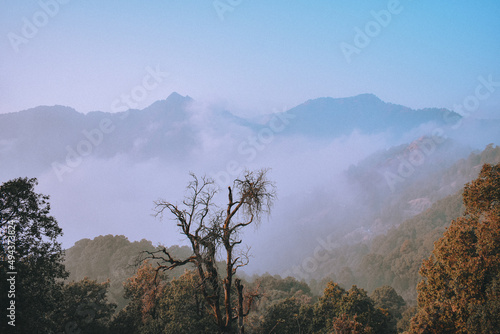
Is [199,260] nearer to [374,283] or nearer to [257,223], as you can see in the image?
[257,223]

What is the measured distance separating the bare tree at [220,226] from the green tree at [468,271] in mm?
9292

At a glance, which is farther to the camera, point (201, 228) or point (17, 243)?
point (17, 243)

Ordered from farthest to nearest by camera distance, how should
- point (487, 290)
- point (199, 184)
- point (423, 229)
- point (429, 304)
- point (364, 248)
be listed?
point (364, 248) < point (423, 229) < point (429, 304) < point (487, 290) < point (199, 184)

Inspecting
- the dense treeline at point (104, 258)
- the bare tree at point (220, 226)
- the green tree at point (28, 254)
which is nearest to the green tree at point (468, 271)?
the bare tree at point (220, 226)

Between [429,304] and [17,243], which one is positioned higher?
[17,243]

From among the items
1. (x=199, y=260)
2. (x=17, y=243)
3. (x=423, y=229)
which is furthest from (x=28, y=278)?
(x=423, y=229)

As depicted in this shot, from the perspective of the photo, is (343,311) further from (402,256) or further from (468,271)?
(402,256)

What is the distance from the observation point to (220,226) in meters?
10.4

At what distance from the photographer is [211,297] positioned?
1013 cm

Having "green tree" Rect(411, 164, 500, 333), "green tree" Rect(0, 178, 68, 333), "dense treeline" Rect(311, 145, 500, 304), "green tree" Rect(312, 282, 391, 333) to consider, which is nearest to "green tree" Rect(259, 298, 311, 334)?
"green tree" Rect(312, 282, 391, 333)

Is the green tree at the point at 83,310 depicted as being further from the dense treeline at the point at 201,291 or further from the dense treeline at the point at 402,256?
the dense treeline at the point at 402,256

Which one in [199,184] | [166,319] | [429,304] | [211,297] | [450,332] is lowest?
[450,332]

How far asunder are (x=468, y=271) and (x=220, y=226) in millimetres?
11764

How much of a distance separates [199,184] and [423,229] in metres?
166
